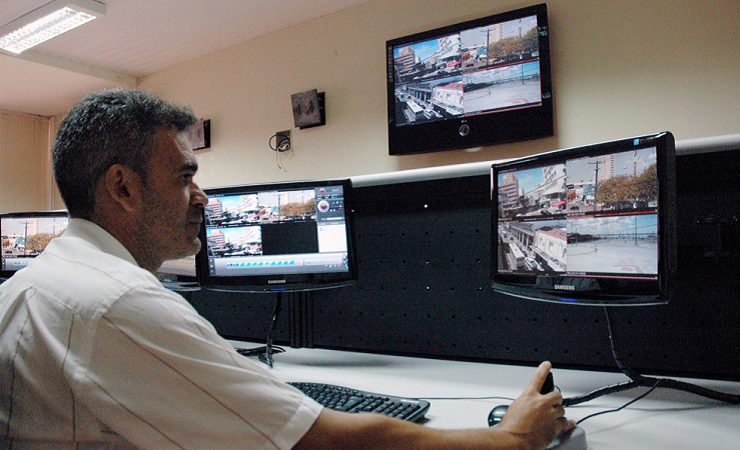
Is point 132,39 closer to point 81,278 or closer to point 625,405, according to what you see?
point 81,278

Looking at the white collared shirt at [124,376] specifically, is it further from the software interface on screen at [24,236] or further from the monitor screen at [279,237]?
the software interface on screen at [24,236]

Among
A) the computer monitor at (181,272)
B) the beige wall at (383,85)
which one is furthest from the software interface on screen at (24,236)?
the computer monitor at (181,272)

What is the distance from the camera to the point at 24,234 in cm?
206

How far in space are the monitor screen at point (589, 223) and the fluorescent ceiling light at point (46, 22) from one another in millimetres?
3498

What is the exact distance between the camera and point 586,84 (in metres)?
3.06

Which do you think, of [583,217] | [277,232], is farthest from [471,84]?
[583,217]

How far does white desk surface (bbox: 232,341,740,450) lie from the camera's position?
2.62 ft

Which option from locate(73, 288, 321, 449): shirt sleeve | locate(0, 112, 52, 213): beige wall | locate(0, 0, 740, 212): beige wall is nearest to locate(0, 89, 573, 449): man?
locate(73, 288, 321, 449): shirt sleeve

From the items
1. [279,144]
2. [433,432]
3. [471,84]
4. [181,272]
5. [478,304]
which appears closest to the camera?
[433,432]

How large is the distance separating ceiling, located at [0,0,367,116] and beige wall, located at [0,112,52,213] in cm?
38

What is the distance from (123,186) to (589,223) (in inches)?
30.1

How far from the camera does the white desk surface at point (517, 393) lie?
799mm

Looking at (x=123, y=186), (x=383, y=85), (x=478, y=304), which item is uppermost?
(x=383, y=85)

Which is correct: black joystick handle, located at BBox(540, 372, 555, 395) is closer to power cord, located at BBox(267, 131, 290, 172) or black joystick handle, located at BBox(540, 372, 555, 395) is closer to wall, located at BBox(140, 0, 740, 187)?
wall, located at BBox(140, 0, 740, 187)
